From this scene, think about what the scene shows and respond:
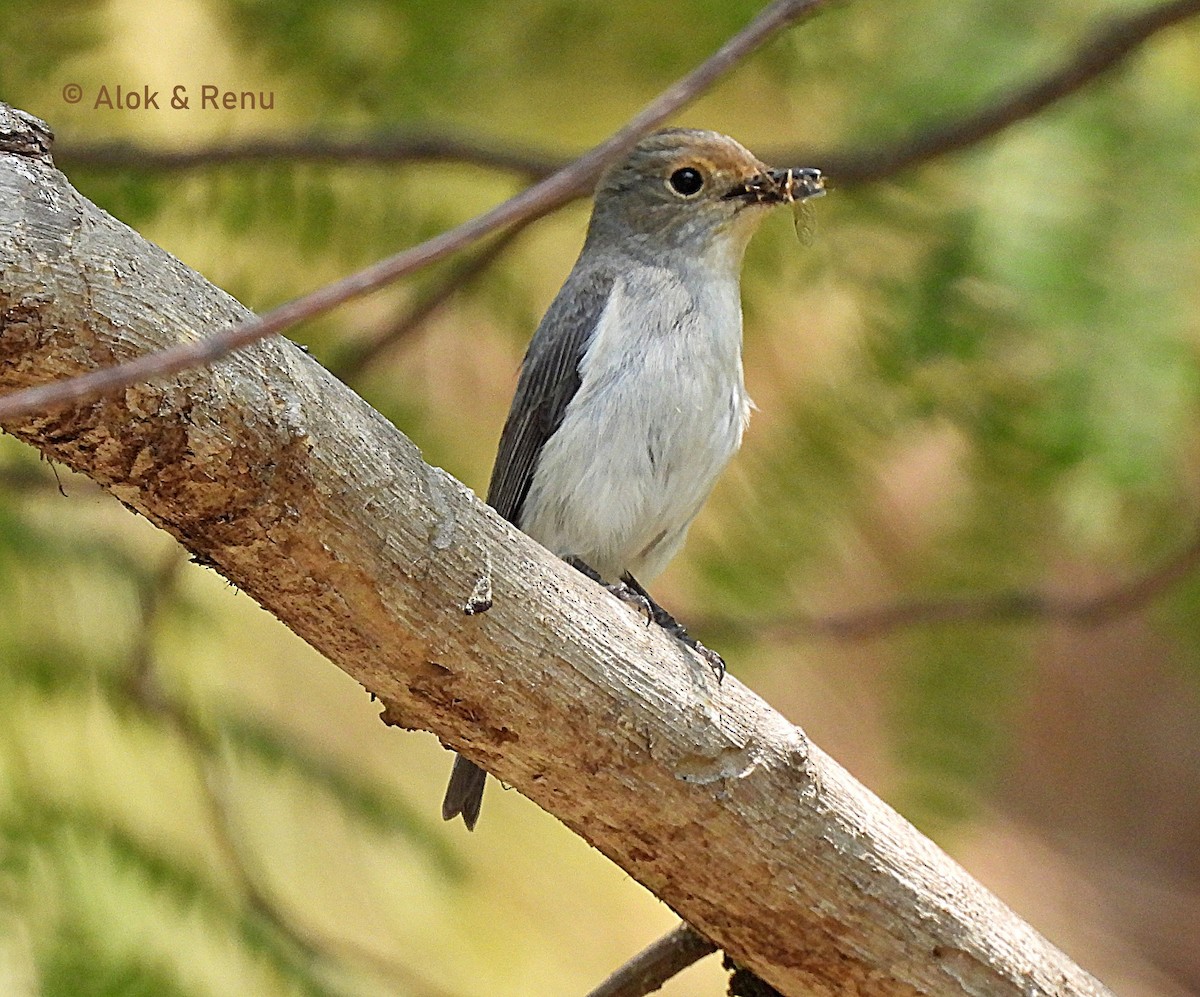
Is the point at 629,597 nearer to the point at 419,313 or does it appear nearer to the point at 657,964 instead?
the point at 657,964

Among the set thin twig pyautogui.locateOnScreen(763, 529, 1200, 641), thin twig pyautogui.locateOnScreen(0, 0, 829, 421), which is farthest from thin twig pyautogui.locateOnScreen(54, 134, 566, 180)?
thin twig pyautogui.locateOnScreen(0, 0, 829, 421)

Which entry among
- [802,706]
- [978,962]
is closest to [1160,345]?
[978,962]

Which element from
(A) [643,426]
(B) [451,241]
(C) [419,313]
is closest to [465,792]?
(A) [643,426]

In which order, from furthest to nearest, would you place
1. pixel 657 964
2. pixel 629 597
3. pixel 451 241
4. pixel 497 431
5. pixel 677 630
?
pixel 497 431 < pixel 629 597 < pixel 677 630 < pixel 657 964 < pixel 451 241

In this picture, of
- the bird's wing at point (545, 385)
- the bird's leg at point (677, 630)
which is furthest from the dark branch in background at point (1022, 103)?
the bird's leg at point (677, 630)

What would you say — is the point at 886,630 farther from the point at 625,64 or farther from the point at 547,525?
the point at 625,64

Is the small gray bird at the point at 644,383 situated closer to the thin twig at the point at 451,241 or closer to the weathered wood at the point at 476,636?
the weathered wood at the point at 476,636
